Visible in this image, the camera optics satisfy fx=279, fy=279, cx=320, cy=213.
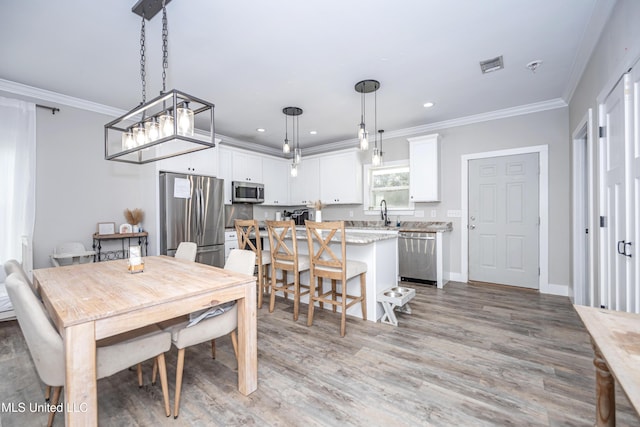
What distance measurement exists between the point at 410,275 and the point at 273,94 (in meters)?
3.35

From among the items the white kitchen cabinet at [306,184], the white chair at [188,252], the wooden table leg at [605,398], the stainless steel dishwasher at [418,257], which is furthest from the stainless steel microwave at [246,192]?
the wooden table leg at [605,398]

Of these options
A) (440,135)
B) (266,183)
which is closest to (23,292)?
(266,183)

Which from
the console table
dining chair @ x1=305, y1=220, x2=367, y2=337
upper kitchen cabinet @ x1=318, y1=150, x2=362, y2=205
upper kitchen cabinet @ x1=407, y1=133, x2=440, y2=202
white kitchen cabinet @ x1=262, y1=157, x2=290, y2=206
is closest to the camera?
dining chair @ x1=305, y1=220, x2=367, y2=337

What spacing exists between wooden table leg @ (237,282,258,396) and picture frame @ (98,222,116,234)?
119 inches

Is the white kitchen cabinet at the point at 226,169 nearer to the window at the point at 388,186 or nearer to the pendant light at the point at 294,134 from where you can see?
the pendant light at the point at 294,134

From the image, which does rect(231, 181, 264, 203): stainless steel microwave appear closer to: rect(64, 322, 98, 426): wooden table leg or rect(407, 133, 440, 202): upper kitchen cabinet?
rect(407, 133, 440, 202): upper kitchen cabinet

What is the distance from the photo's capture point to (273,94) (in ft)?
11.4

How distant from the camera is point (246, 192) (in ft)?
17.3

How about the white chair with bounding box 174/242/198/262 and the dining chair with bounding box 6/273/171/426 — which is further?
the white chair with bounding box 174/242/198/262

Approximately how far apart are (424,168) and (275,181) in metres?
3.03

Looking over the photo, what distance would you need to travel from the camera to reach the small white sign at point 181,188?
4.02m

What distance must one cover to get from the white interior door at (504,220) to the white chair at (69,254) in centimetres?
533

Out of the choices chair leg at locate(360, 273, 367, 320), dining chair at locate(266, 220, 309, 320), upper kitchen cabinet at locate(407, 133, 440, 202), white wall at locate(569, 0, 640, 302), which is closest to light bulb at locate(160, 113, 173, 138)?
dining chair at locate(266, 220, 309, 320)

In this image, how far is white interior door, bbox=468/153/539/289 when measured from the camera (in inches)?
156
